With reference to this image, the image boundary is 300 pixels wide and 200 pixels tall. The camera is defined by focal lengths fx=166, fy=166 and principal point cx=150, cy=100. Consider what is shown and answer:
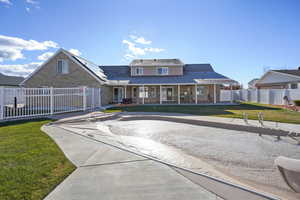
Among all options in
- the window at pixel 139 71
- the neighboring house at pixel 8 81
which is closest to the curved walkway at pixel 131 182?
the window at pixel 139 71

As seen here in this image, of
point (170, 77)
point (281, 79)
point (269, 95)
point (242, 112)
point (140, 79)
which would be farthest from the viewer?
point (281, 79)

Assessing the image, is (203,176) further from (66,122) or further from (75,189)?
(66,122)

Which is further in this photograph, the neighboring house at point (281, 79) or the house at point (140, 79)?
the neighboring house at point (281, 79)

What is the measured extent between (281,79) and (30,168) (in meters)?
35.1

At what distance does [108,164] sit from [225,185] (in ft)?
8.18

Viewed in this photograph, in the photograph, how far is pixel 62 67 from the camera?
1842 centimetres

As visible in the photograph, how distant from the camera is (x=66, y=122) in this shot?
9195mm

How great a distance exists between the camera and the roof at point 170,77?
71.9 feet

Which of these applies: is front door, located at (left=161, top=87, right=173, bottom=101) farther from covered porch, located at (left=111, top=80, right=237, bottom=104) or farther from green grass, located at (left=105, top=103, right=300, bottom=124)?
green grass, located at (left=105, top=103, right=300, bottom=124)

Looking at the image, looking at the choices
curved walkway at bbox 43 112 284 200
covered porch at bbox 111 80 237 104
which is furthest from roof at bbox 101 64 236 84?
curved walkway at bbox 43 112 284 200

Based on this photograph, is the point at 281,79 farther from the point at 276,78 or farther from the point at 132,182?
the point at 132,182

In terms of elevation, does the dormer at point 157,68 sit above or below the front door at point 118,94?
above

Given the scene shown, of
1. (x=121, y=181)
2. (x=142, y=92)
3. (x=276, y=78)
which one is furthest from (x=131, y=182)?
(x=276, y=78)

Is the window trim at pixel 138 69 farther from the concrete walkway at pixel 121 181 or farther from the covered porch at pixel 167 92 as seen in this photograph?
the concrete walkway at pixel 121 181
